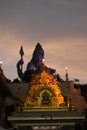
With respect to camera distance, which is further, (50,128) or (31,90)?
(31,90)

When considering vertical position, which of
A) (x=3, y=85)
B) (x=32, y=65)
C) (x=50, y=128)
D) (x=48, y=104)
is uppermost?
(x=32, y=65)

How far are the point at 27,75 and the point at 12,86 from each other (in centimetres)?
773

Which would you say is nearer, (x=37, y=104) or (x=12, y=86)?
(x=37, y=104)

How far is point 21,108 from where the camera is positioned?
2678 centimetres

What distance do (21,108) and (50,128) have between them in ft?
8.28

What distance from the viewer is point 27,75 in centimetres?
4600

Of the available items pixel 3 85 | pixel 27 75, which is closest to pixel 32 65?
pixel 27 75

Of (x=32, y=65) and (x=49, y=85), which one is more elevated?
(x=32, y=65)

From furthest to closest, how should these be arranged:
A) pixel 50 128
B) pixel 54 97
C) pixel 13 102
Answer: pixel 13 102 < pixel 54 97 < pixel 50 128

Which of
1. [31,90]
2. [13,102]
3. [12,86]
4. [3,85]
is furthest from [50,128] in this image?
[12,86]

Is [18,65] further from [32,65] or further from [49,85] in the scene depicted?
[49,85]

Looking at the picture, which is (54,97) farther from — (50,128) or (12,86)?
(12,86)

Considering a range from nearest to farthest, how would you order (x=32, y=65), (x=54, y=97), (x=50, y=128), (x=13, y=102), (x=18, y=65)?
(x=50, y=128) < (x=54, y=97) < (x=13, y=102) < (x=32, y=65) < (x=18, y=65)

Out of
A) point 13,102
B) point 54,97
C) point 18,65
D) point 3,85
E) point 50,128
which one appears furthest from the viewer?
point 18,65
